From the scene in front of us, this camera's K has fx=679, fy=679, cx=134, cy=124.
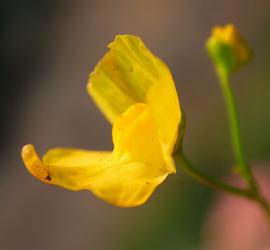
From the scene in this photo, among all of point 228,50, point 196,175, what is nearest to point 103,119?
point 228,50

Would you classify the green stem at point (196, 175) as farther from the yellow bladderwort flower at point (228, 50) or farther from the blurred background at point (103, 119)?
the blurred background at point (103, 119)

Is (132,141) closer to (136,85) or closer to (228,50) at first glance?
(136,85)

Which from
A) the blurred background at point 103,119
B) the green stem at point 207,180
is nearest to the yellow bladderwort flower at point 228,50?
the green stem at point 207,180

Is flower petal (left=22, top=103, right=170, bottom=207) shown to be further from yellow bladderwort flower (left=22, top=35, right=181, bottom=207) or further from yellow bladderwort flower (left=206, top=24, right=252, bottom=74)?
yellow bladderwort flower (left=206, top=24, right=252, bottom=74)

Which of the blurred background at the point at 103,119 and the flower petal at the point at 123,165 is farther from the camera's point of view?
the blurred background at the point at 103,119

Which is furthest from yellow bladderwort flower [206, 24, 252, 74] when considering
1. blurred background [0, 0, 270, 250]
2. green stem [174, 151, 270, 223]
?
blurred background [0, 0, 270, 250]

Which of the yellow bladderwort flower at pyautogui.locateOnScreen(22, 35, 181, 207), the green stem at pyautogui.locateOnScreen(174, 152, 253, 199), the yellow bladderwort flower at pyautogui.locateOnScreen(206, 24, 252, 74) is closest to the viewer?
the yellow bladderwort flower at pyautogui.locateOnScreen(22, 35, 181, 207)
